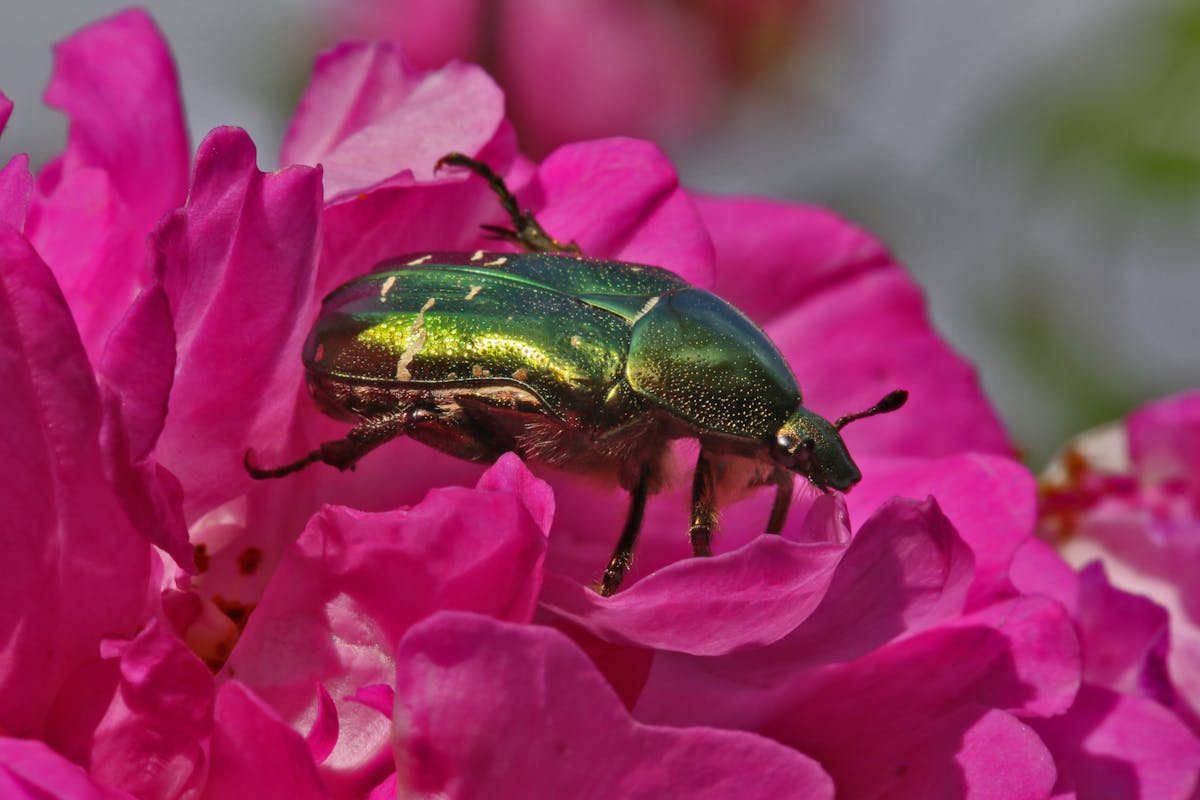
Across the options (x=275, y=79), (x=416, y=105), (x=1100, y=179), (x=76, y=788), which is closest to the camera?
(x=76, y=788)

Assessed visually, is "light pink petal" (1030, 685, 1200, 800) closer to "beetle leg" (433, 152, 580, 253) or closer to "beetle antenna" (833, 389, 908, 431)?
"beetle antenna" (833, 389, 908, 431)

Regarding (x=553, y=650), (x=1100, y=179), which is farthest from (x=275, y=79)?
(x=553, y=650)

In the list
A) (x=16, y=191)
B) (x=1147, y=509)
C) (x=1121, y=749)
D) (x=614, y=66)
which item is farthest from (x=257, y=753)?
(x=614, y=66)

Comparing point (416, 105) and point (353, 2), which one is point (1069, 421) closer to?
point (353, 2)

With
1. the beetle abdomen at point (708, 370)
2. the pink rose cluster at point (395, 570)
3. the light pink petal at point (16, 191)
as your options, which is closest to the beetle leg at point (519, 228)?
the pink rose cluster at point (395, 570)

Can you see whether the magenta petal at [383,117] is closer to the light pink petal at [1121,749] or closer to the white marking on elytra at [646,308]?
the white marking on elytra at [646,308]
